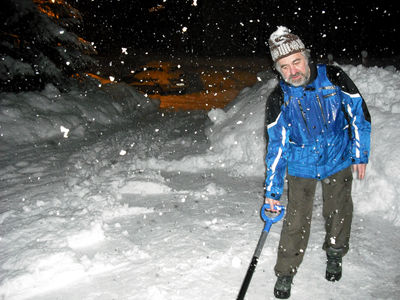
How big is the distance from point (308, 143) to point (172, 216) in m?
2.10

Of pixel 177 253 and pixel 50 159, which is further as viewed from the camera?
pixel 50 159

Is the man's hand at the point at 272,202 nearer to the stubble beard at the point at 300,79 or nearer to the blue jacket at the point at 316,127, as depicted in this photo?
the blue jacket at the point at 316,127

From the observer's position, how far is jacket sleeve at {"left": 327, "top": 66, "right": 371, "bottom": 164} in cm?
261

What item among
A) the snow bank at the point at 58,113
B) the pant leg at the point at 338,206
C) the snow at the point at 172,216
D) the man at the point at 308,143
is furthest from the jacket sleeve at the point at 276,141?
the snow bank at the point at 58,113

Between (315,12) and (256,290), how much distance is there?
2538 cm

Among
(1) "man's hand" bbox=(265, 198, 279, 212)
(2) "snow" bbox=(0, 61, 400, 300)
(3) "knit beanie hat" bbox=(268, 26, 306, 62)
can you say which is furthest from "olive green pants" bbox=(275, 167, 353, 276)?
(3) "knit beanie hat" bbox=(268, 26, 306, 62)

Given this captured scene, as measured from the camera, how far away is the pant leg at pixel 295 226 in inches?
106

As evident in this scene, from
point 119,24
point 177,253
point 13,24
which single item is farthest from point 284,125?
point 119,24

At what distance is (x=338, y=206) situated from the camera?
2.75 metres

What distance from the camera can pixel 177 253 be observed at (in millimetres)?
3305

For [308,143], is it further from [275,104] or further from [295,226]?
[295,226]

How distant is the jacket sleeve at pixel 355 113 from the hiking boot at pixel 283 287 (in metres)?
1.14

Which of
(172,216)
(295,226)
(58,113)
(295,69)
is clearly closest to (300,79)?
(295,69)

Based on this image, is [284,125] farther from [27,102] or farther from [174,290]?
[27,102]
